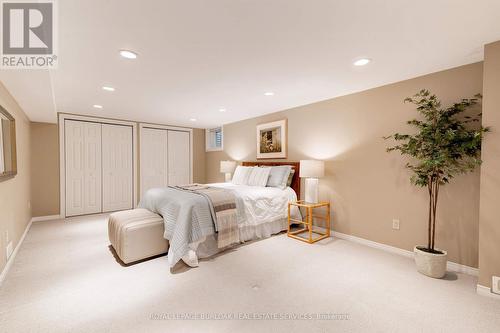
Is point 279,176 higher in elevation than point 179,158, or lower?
lower

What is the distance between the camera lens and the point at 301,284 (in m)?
2.19

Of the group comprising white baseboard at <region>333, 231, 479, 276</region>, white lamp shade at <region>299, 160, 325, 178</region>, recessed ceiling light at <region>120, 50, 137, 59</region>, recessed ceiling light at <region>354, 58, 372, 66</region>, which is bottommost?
white baseboard at <region>333, 231, 479, 276</region>

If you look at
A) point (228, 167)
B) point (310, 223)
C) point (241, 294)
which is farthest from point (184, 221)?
point (228, 167)

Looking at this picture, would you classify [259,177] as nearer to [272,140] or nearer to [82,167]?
[272,140]

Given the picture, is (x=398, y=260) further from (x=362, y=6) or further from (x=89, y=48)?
(x=89, y=48)

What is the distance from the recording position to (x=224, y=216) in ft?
9.84

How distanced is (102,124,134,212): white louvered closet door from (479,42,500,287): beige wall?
636cm

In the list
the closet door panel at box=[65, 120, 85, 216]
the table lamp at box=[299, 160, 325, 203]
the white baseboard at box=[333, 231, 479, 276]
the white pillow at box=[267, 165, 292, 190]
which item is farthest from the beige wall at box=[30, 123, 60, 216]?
the white baseboard at box=[333, 231, 479, 276]

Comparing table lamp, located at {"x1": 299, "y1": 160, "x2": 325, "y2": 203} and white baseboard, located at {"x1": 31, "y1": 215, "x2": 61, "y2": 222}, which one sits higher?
table lamp, located at {"x1": 299, "y1": 160, "x2": 325, "y2": 203}

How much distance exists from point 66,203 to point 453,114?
6812 mm

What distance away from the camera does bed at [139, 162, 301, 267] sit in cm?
259

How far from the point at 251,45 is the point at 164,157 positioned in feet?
16.1

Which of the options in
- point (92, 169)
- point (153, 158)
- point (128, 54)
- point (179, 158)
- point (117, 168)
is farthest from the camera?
point (179, 158)

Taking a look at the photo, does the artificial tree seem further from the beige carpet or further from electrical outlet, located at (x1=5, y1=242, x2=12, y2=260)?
electrical outlet, located at (x1=5, y1=242, x2=12, y2=260)
